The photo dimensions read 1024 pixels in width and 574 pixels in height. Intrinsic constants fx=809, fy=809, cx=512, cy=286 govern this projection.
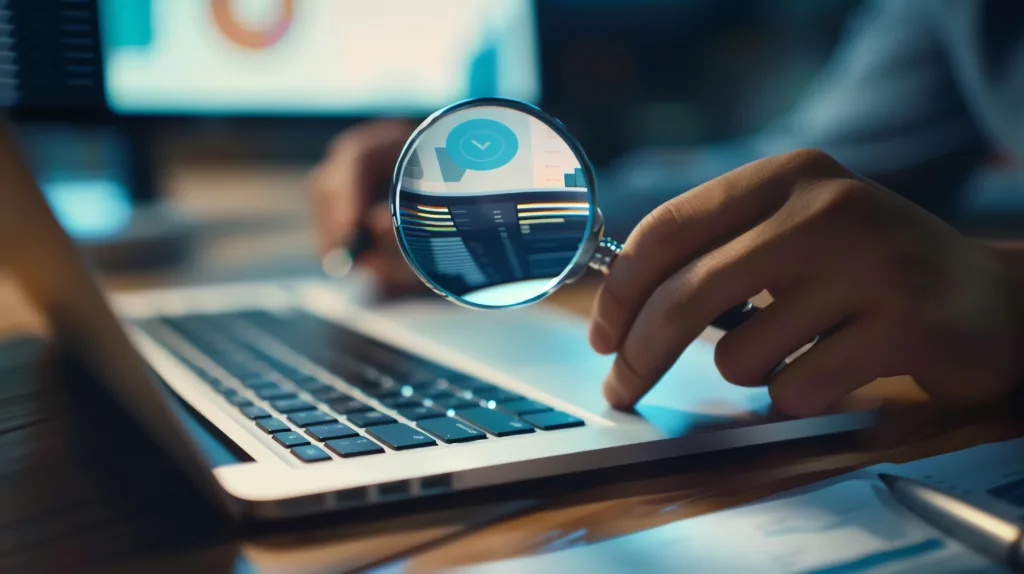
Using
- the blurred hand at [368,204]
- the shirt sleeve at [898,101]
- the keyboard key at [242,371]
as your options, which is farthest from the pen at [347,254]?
the shirt sleeve at [898,101]

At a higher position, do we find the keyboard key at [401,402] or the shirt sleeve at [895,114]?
the shirt sleeve at [895,114]

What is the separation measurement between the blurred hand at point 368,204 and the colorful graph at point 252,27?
167 millimetres

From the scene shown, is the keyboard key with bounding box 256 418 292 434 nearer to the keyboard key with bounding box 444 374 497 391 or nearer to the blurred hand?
the keyboard key with bounding box 444 374 497 391

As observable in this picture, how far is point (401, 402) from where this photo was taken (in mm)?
378

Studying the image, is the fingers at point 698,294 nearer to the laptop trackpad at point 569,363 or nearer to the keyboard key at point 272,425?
the laptop trackpad at point 569,363

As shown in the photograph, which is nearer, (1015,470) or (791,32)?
(1015,470)

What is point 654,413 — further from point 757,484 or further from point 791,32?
point 791,32

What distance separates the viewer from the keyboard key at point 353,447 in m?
0.31

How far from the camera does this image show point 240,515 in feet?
0.90

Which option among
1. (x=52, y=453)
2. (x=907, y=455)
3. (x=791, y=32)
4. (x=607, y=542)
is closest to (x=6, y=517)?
(x=52, y=453)

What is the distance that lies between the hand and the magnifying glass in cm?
2

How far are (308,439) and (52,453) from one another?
0.12 meters

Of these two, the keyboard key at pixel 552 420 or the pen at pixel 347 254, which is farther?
the pen at pixel 347 254

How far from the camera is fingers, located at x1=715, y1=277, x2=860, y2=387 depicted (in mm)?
353
